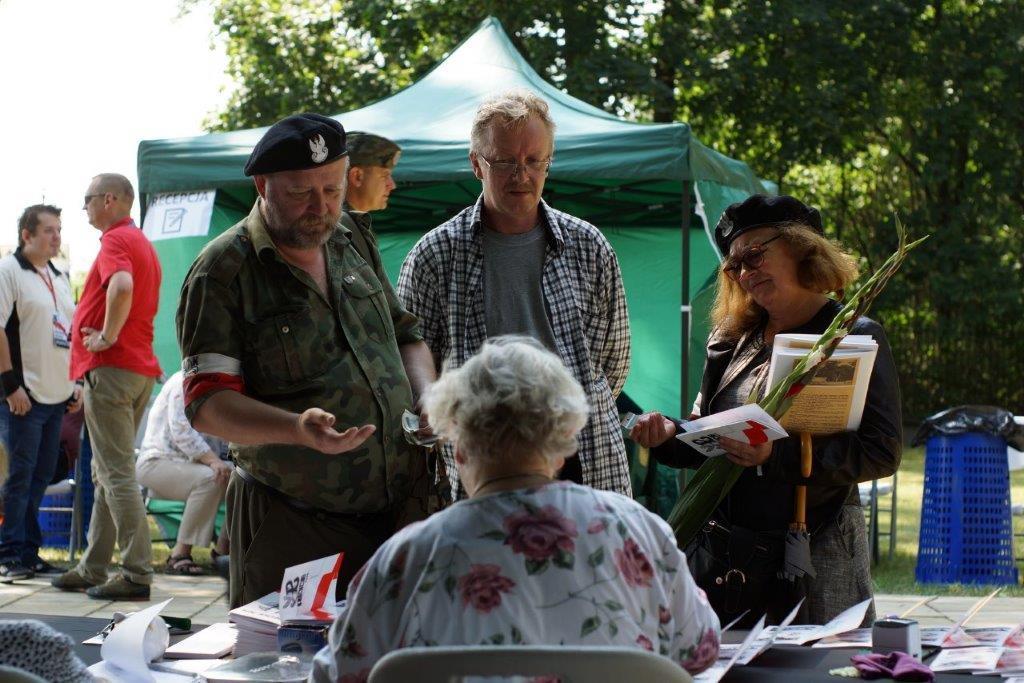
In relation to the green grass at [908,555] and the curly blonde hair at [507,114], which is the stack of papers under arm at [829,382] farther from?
the green grass at [908,555]

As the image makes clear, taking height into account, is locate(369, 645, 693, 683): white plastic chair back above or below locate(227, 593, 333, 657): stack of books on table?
above

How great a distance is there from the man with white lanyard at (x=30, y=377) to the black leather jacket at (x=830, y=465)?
14.4ft

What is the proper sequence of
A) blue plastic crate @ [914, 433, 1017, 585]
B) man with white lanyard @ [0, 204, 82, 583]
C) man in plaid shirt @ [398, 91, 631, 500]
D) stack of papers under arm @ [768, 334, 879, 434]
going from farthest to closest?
blue plastic crate @ [914, 433, 1017, 585] → man with white lanyard @ [0, 204, 82, 583] → man in plaid shirt @ [398, 91, 631, 500] → stack of papers under arm @ [768, 334, 879, 434]

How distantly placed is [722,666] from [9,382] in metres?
4.92

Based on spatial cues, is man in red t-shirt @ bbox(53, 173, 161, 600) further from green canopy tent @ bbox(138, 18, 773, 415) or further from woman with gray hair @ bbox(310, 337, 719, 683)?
woman with gray hair @ bbox(310, 337, 719, 683)

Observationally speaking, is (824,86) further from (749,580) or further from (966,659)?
(966,659)

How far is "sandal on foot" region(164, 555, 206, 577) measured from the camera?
677 cm

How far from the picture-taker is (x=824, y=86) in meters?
17.2

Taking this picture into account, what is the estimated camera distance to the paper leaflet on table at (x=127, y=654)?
2172 mm

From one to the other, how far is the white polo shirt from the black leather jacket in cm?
441

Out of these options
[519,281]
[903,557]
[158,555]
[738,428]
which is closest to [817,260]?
Answer: [738,428]

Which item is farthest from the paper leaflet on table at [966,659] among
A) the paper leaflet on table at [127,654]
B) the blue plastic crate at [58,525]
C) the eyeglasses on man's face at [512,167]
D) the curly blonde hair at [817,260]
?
the blue plastic crate at [58,525]

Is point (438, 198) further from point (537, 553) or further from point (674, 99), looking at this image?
point (674, 99)

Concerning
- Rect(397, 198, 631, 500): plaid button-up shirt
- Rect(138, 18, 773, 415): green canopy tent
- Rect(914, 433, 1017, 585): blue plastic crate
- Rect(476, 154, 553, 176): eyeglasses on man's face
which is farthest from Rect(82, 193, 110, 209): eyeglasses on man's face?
Rect(914, 433, 1017, 585): blue plastic crate
